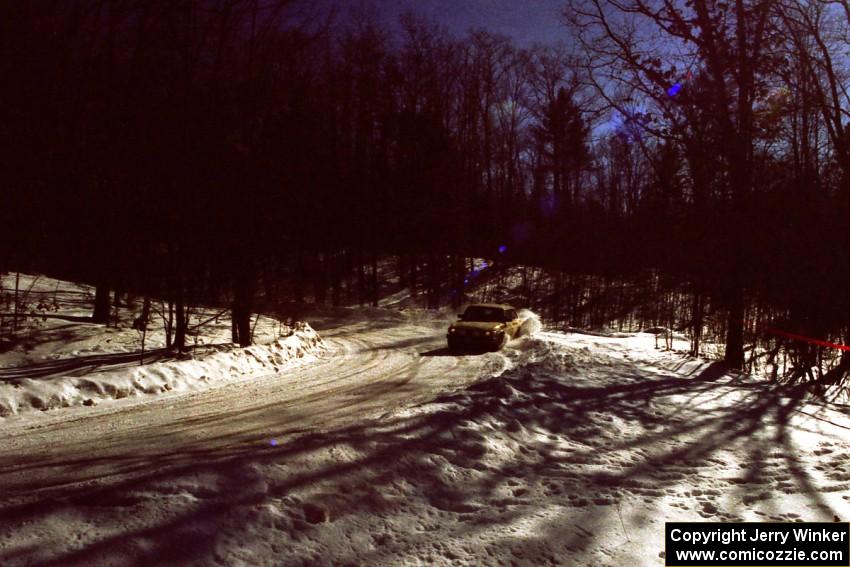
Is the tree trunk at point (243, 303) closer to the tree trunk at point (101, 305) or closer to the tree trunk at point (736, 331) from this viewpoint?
the tree trunk at point (101, 305)

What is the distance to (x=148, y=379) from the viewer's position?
1039 centimetres

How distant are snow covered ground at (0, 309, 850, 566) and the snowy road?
0.16ft

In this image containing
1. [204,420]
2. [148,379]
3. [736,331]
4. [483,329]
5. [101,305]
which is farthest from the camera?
[483,329]

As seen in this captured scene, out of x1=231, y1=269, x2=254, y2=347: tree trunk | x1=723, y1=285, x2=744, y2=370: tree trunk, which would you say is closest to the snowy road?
x1=231, y1=269, x2=254, y2=347: tree trunk

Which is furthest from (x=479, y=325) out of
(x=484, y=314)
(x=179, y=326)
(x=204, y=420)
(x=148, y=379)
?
(x=204, y=420)

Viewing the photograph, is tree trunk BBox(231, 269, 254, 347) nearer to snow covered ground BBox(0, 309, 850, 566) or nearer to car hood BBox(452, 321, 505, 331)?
snow covered ground BBox(0, 309, 850, 566)

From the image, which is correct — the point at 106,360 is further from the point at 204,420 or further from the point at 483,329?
the point at 483,329

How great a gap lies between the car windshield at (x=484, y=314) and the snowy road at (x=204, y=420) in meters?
4.05

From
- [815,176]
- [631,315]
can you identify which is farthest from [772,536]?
[631,315]

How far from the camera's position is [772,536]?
4.61 metres

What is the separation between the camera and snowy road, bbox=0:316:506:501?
5555 millimetres

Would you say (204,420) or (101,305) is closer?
(204,420)

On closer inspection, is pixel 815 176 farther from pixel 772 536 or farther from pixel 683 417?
pixel 772 536

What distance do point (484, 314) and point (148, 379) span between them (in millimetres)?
11322
